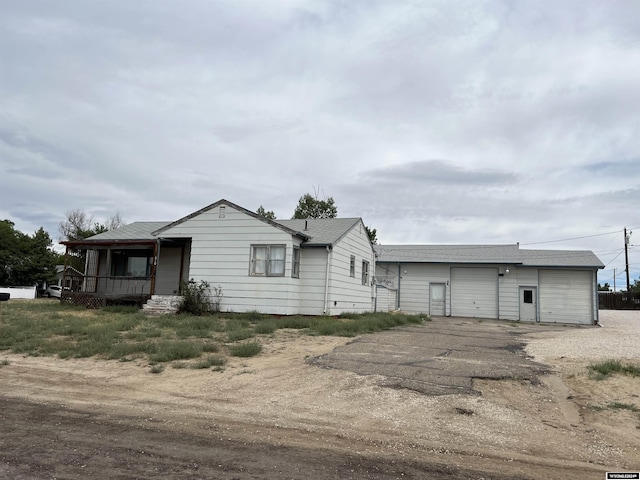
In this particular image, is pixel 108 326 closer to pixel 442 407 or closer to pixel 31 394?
pixel 31 394

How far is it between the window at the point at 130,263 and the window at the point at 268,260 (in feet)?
22.1

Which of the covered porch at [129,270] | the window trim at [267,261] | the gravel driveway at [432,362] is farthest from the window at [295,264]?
the gravel driveway at [432,362]

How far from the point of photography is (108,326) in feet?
44.1

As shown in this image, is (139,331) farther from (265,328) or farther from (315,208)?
(315,208)

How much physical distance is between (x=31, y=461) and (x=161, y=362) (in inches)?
202

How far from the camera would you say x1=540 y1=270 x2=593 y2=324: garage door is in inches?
1042

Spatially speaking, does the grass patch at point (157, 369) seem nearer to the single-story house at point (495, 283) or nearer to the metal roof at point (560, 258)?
the single-story house at point (495, 283)

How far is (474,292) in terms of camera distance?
92.9ft

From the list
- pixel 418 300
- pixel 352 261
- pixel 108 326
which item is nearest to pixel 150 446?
pixel 108 326

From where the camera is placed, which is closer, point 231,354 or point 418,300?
point 231,354

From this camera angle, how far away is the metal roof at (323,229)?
1839 centimetres

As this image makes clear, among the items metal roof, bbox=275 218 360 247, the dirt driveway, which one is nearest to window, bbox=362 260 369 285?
metal roof, bbox=275 218 360 247

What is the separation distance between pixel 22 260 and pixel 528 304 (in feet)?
139

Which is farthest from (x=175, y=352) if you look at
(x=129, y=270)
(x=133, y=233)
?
(x=129, y=270)
